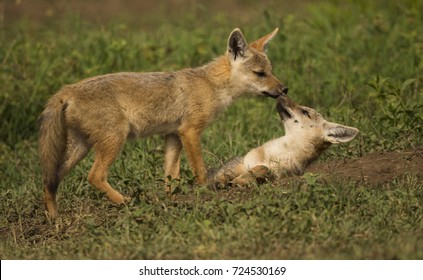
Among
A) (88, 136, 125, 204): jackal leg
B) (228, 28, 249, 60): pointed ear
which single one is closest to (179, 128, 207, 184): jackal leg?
(88, 136, 125, 204): jackal leg

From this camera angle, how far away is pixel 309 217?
630 centimetres

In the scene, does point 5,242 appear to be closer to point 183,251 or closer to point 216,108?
point 183,251

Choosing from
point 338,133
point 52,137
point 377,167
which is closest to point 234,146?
point 338,133

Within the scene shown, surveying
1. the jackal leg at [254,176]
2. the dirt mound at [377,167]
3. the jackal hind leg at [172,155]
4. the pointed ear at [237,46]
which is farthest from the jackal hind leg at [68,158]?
the dirt mound at [377,167]

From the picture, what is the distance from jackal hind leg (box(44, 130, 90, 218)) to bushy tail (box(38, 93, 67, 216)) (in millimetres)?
57

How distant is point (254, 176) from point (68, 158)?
162 cm

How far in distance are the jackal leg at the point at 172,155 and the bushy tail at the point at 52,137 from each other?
1.19 metres

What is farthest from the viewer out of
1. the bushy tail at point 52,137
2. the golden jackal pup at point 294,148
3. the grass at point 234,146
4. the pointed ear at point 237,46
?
the pointed ear at point 237,46

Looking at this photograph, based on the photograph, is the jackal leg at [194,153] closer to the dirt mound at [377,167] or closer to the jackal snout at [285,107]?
the jackal snout at [285,107]

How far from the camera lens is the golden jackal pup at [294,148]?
25.6 ft

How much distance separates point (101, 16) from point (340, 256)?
9701mm

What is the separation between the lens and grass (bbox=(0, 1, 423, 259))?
242 inches

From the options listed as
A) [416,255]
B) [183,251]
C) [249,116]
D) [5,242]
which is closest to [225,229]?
[183,251]

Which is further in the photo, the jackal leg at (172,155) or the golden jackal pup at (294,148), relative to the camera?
the jackal leg at (172,155)
